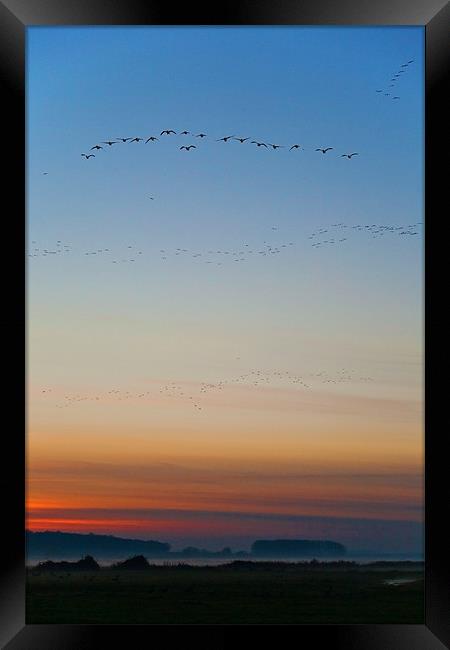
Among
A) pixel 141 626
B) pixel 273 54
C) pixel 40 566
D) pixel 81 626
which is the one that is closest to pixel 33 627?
pixel 81 626

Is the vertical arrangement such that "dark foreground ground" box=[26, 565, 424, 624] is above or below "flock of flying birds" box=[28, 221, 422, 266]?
below

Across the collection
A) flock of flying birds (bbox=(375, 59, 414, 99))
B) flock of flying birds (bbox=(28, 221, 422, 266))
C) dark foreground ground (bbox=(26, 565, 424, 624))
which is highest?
flock of flying birds (bbox=(375, 59, 414, 99))

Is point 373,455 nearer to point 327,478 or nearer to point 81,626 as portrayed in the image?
point 327,478

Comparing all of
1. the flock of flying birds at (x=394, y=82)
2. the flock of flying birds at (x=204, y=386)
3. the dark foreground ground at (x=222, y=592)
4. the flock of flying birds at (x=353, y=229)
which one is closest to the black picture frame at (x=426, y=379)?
the flock of flying birds at (x=394, y=82)

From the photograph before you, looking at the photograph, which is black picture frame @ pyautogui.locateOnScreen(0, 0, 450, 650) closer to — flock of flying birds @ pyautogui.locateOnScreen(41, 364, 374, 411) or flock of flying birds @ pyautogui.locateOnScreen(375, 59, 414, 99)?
flock of flying birds @ pyautogui.locateOnScreen(375, 59, 414, 99)

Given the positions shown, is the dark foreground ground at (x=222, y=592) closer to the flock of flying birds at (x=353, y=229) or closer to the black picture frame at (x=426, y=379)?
the flock of flying birds at (x=353, y=229)

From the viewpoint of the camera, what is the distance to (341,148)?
5168 millimetres

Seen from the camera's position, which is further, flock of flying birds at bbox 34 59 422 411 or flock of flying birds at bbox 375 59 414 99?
flock of flying birds at bbox 34 59 422 411

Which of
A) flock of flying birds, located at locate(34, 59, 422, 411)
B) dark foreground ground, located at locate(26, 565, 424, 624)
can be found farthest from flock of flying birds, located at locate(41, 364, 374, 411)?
dark foreground ground, located at locate(26, 565, 424, 624)

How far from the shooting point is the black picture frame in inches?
90.4

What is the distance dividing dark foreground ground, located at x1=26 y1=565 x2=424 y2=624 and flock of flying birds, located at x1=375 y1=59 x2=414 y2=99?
3.32 m

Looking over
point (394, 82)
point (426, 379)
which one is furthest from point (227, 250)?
point (426, 379)

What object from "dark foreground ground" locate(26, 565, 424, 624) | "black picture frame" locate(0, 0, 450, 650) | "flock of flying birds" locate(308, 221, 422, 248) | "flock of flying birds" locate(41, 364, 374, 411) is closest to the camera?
"black picture frame" locate(0, 0, 450, 650)

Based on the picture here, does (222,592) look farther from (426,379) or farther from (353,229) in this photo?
(426,379)
